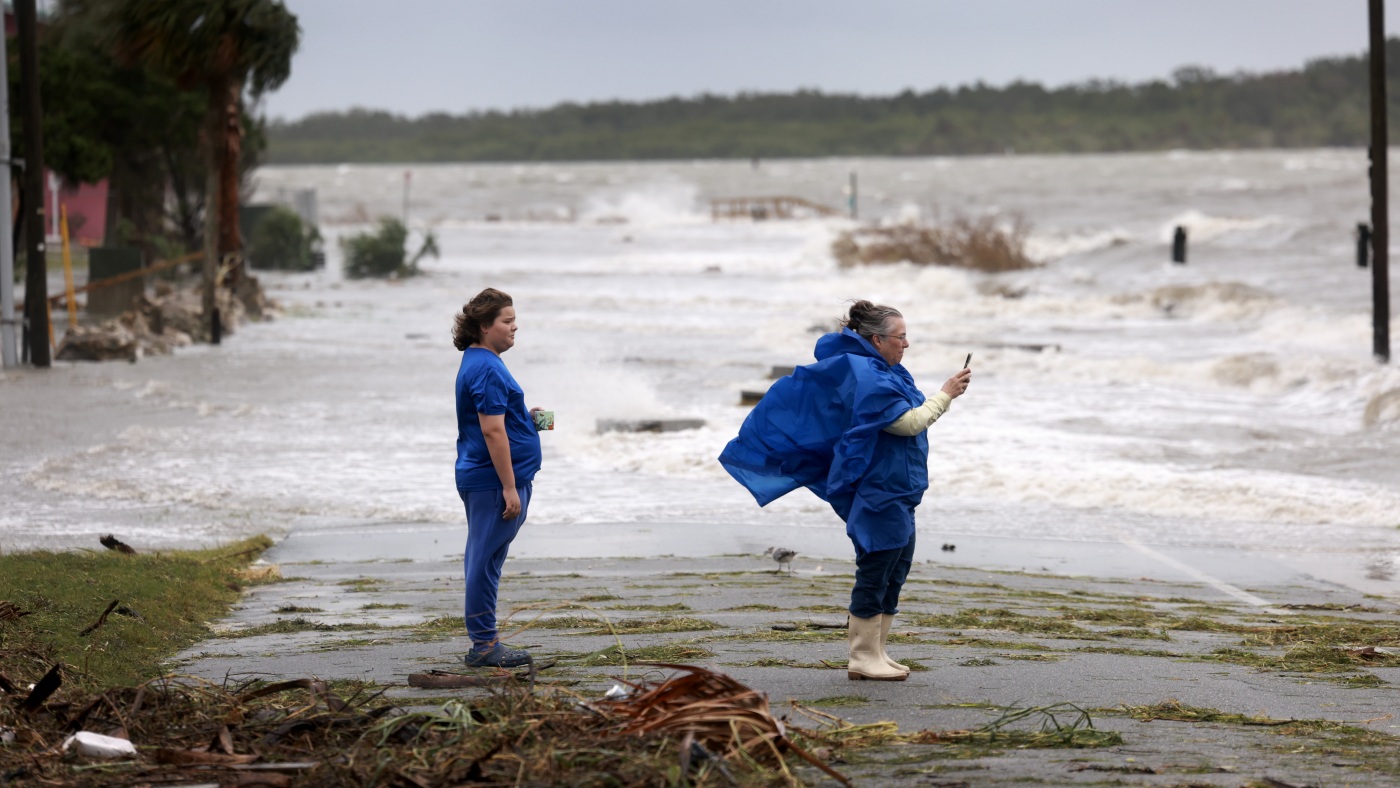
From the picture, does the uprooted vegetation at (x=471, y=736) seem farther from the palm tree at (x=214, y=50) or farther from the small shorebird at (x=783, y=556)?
the palm tree at (x=214, y=50)

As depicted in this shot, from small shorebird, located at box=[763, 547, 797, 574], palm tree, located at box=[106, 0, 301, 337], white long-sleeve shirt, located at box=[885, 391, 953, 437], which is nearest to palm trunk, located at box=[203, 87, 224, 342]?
palm tree, located at box=[106, 0, 301, 337]

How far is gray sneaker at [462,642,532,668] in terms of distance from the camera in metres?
5.97

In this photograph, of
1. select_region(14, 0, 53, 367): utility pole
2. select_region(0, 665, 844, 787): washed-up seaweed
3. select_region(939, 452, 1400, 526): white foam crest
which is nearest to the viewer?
select_region(0, 665, 844, 787): washed-up seaweed

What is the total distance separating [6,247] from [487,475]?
49.6ft

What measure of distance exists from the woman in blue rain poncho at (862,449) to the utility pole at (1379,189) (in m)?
16.7

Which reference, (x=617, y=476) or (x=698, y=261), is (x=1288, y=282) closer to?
(x=698, y=261)

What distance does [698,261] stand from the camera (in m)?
51.2

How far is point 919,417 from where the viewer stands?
5.66 meters

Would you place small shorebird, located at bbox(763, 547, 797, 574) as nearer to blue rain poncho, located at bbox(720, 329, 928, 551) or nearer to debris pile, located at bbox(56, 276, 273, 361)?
blue rain poncho, located at bbox(720, 329, 928, 551)

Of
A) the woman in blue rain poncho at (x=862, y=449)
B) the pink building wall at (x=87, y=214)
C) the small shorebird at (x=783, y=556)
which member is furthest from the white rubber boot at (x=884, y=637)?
the pink building wall at (x=87, y=214)

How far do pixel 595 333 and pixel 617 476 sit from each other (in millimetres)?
14164

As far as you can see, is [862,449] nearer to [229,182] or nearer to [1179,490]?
[1179,490]

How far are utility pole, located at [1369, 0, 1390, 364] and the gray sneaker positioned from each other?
17516 mm

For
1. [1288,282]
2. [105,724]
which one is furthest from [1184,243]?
[105,724]
